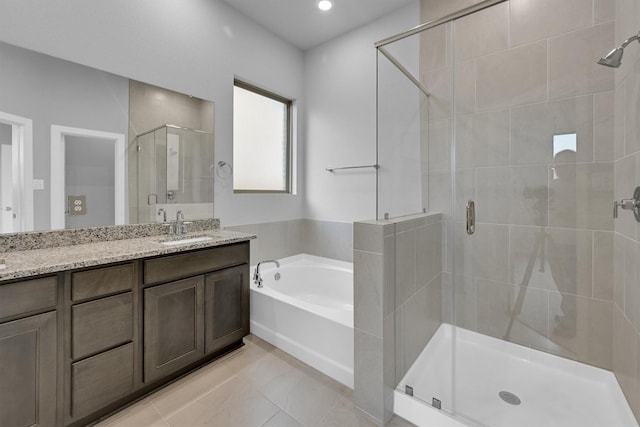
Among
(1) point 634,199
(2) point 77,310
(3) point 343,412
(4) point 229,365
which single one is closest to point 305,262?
(4) point 229,365

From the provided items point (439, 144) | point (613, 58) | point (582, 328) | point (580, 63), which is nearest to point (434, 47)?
point (439, 144)

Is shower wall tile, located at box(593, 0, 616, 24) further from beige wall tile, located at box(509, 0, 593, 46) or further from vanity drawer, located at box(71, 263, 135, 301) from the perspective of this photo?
vanity drawer, located at box(71, 263, 135, 301)

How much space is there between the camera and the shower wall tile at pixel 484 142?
183cm

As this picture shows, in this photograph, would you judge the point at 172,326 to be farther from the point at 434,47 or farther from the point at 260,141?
the point at 434,47

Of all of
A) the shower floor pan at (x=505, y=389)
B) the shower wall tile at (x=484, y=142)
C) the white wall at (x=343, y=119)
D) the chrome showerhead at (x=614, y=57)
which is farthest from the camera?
the white wall at (x=343, y=119)

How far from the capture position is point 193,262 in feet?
5.86

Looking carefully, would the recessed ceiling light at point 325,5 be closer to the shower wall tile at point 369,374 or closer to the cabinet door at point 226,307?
the cabinet door at point 226,307

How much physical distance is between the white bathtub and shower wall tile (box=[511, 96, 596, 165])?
60.2 inches

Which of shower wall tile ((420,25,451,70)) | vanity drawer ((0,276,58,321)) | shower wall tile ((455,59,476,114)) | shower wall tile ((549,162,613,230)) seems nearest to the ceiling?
shower wall tile ((420,25,451,70))

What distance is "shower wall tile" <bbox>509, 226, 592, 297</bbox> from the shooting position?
5.49ft

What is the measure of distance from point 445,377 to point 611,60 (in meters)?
1.69

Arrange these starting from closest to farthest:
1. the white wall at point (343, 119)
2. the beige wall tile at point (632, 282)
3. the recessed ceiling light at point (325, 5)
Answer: the beige wall tile at point (632, 282) → the recessed ceiling light at point (325, 5) → the white wall at point (343, 119)

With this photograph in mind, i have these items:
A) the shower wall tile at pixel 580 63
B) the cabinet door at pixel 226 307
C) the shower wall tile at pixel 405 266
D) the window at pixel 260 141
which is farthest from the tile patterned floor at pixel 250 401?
the shower wall tile at pixel 580 63

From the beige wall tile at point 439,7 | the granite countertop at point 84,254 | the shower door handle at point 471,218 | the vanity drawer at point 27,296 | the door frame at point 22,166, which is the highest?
the beige wall tile at point 439,7
